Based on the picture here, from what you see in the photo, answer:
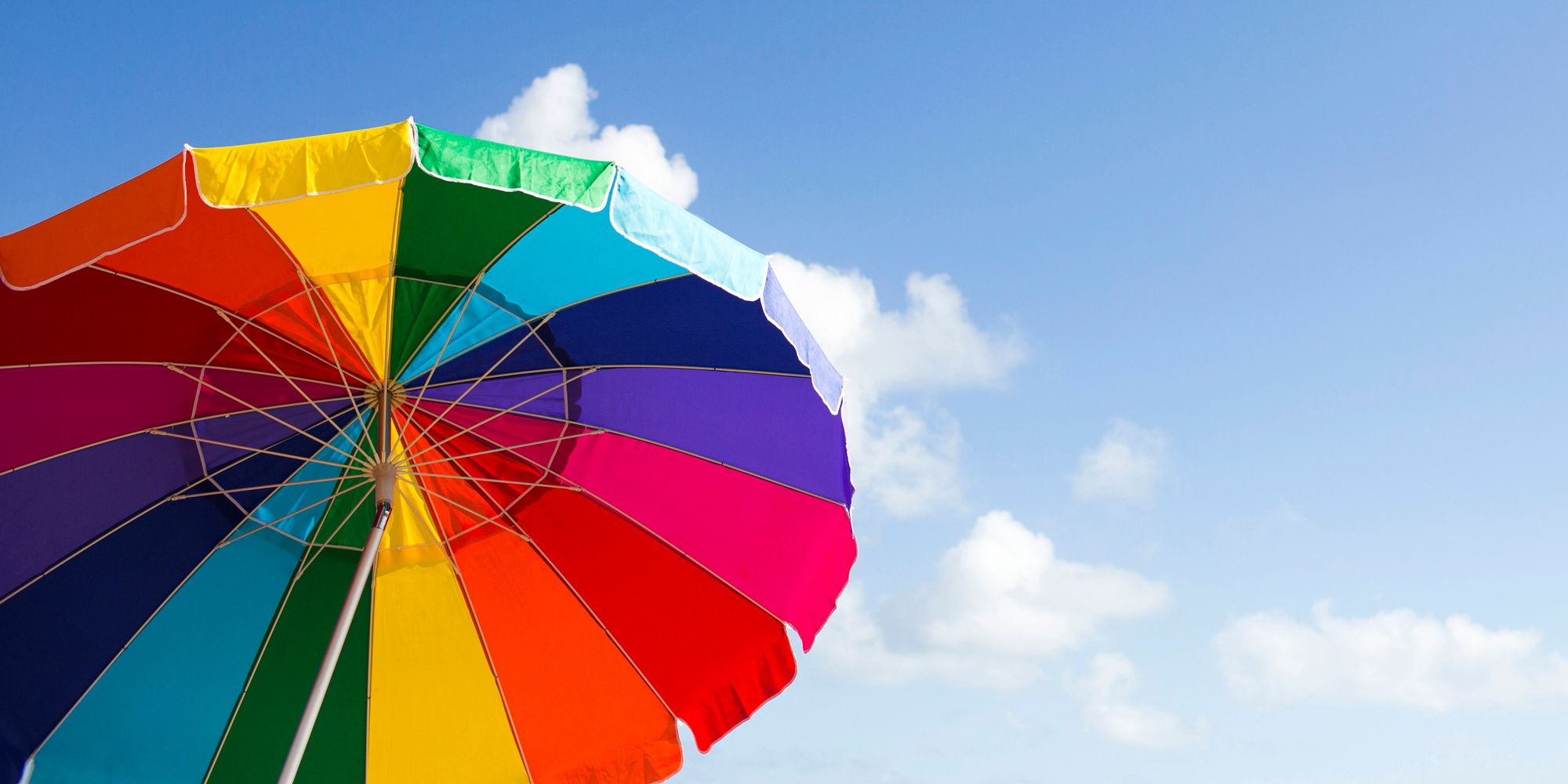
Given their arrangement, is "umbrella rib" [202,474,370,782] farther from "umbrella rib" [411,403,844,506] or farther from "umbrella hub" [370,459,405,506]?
"umbrella rib" [411,403,844,506]

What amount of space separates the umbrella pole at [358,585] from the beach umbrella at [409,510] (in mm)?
15

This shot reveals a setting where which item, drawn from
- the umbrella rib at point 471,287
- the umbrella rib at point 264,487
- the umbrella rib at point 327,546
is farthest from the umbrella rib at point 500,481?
the umbrella rib at point 471,287

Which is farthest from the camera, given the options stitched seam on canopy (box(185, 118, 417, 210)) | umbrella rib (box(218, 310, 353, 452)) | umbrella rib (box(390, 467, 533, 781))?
umbrella rib (box(390, 467, 533, 781))

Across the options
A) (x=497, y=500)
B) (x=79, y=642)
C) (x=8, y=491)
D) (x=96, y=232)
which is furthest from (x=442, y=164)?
(x=79, y=642)

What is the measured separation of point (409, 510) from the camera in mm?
5164

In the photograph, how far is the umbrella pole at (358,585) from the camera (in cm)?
415

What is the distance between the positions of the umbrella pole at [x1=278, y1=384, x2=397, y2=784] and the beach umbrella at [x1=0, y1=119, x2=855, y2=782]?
15 millimetres

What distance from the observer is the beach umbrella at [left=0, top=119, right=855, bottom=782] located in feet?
14.1

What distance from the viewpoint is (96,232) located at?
10.7 feet

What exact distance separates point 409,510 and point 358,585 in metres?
0.77

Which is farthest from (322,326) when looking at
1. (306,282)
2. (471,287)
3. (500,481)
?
(500,481)

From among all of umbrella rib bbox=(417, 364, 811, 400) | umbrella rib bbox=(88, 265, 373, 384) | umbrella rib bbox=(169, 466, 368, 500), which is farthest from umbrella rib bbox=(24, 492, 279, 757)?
umbrella rib bbox=(417, 364, 811, 400)

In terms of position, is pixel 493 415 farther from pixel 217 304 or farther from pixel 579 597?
pixel 217 304

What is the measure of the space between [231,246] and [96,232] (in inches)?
26.8
